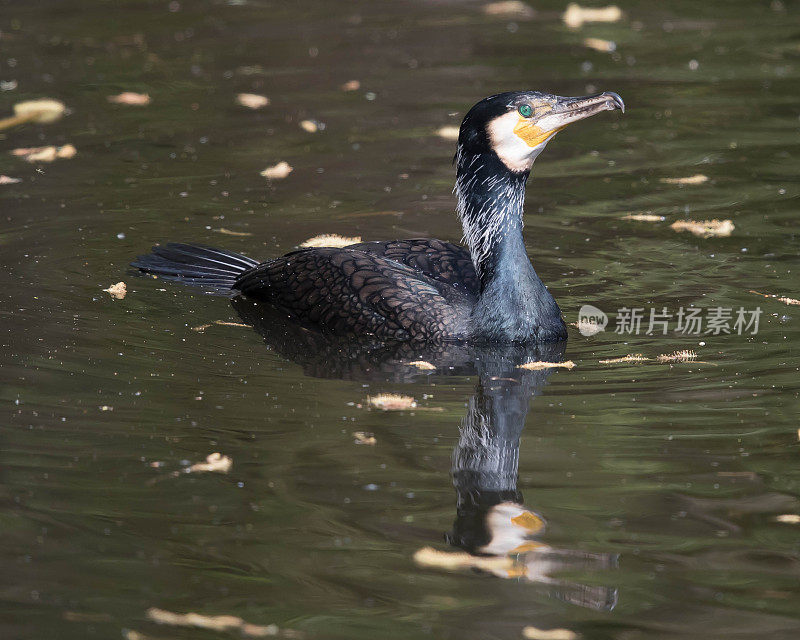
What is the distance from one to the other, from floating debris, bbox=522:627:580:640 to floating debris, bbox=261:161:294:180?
6404 millimetres

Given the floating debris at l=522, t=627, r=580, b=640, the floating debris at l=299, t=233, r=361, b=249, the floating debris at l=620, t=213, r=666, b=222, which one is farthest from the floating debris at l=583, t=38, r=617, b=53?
the floating debris at l=522, t=627, r=580, b=640

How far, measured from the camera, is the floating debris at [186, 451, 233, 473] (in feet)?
20.1

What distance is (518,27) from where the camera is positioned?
14.4 m

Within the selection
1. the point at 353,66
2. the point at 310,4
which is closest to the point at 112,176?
the point at 353,66

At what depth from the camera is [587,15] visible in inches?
581

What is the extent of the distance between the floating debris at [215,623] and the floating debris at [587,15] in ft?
34.7

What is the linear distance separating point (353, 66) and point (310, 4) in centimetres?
229

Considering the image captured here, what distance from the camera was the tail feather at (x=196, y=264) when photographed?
8.78m

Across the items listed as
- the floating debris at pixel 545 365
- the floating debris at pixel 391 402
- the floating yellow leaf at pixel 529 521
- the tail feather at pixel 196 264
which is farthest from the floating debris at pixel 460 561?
the tail feather at pixel 196 264

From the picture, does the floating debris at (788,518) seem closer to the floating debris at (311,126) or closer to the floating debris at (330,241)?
the floating debris at (330,241)

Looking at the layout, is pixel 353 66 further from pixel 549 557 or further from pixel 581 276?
pixel 549 557

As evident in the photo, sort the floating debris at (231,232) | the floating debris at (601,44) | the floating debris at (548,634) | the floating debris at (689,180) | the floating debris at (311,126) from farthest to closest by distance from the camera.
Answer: the floating debris at (601,44) < the floating debris at (311,126) < the floating debris at (689,180) < the floating debris at (231,232) < the floating debris at (548,634)

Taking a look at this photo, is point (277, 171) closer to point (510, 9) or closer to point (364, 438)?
point (364, 438)

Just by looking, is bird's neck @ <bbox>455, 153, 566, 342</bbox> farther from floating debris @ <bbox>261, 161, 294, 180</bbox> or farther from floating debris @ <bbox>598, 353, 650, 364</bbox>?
floating debris @ <bbox>261, 161, 294, 180</bbox>
